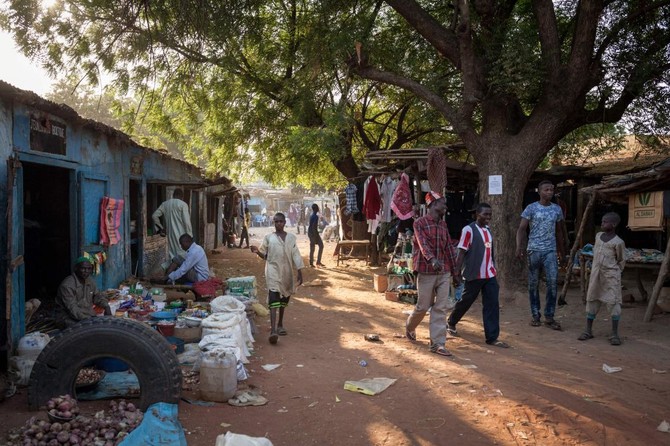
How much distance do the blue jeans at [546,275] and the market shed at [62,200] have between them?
21.0ft

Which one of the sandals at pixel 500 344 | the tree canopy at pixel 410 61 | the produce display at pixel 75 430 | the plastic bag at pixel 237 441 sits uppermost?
the tree canopy at pixel 410 61

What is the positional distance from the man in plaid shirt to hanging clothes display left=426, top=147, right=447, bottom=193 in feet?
13.1

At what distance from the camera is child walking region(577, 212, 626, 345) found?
6859 mm

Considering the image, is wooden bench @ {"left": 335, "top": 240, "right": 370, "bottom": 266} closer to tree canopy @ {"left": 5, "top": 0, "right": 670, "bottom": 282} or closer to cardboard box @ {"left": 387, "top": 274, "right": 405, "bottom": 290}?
tree canopy @ {"left": 5, "top": 0, "right": 670, "bottom": 282}

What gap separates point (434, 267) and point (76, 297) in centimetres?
412

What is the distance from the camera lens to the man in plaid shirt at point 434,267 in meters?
6.41

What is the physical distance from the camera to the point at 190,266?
29.0 feet

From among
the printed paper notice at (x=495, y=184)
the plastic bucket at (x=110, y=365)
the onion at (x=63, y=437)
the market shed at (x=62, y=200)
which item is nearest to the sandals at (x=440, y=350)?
the plastic bucket at (x=110, y=365)

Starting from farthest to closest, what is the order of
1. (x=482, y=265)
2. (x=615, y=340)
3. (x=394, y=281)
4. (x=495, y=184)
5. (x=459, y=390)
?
(x=394, y=281)
(x=495, y=184)
(x=615, y=340)
(x=482, y=265)
(x=459, y=390)

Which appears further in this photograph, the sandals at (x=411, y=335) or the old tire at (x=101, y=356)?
the sandals at (x=411, y=335)

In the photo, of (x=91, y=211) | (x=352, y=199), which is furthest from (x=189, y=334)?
(x=352, y=199)

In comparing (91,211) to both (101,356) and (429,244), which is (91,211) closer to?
(101,356)

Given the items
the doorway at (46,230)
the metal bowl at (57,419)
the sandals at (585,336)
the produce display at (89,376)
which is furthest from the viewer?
the doorway at (46,230)

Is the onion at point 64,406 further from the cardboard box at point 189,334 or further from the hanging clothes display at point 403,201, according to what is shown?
the hanging clothes display at point 403,201
